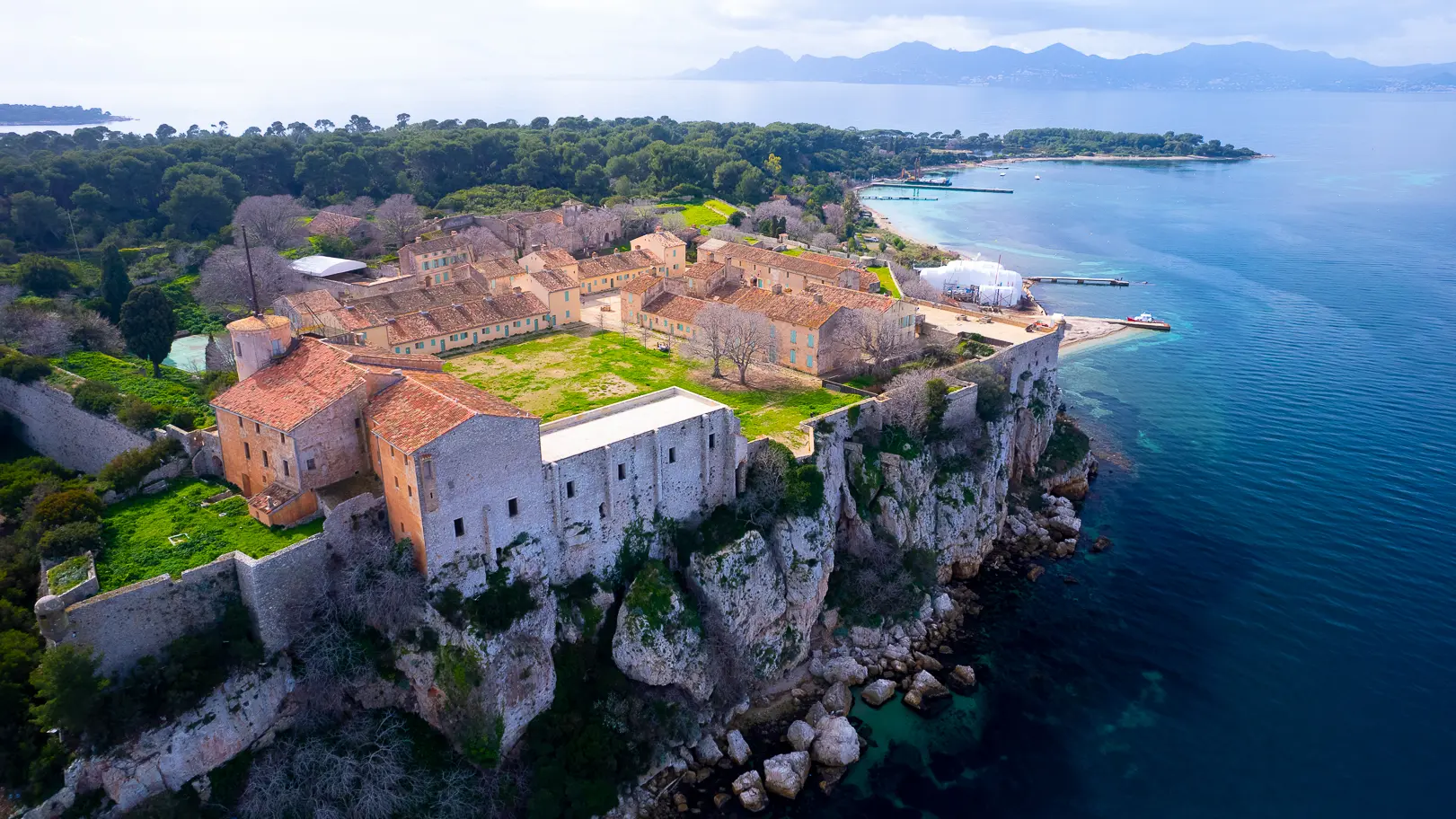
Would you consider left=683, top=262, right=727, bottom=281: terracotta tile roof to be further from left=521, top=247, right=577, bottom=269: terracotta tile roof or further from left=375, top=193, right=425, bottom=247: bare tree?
left=375, top=193, right=425, bottom=247: bare tree

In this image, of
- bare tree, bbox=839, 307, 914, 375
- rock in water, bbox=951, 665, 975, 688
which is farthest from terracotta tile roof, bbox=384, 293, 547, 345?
rock in water, bbox=951, 665, 975, 688

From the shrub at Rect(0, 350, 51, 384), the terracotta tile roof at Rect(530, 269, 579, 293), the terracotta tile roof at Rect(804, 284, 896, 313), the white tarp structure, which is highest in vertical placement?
the terracotta tile roof at Rect(530, 269, 579, 293)

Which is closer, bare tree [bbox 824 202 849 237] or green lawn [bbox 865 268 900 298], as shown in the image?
green lawn [bbox 865 268 900 298]

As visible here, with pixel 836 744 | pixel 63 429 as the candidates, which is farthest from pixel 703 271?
pixel 63 429

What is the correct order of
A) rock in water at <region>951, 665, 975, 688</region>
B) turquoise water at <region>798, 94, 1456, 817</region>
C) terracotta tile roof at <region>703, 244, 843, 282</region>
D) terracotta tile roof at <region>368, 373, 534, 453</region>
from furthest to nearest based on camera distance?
terracotta tile roof at <region>703, 244, 843, 282</region> → rock in water at <region>951, 665, 975, 688</region> → turquoise water at <region>798, 94, 1456, 817</region> → terracotta tile roof at <region>368, 373, 534, 453</region>

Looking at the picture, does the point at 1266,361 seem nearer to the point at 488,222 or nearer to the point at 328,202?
the point at 488,222

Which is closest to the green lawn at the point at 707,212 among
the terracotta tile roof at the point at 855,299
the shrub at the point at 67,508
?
the terracotta tile roof at the point at 855,299

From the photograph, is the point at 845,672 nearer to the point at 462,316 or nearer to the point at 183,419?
the point at 183,419
